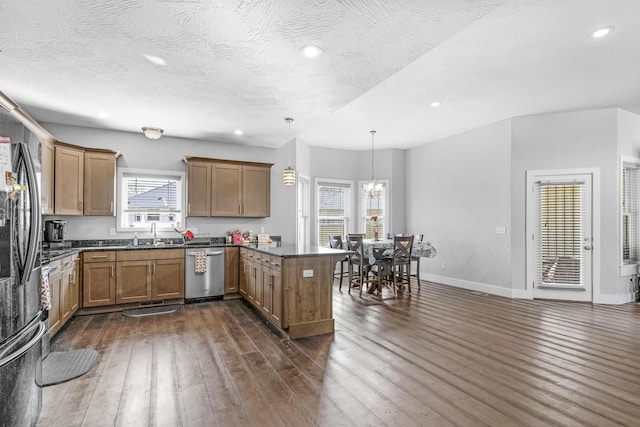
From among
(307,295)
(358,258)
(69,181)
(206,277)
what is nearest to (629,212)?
(358,258)

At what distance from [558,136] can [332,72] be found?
14.4ft

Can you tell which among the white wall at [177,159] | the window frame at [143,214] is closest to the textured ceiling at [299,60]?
the white wall at [177,159]

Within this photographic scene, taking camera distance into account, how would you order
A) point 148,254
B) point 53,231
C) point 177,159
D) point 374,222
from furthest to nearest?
point 374,222 < point 177,159 < point 148,254 < point 53,231

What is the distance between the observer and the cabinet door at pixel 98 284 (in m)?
4.51

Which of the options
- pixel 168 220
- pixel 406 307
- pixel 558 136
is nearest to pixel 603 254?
pixel 558 136

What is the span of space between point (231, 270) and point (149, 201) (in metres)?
1.78

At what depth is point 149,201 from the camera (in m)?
5.52

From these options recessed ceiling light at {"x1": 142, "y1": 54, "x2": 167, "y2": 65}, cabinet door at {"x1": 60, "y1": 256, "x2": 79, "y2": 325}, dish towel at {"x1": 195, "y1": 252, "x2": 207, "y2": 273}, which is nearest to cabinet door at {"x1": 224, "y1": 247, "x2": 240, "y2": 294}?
dish towel at {"x1": 195, "y1": 252, "x2": 207, "y2": 273}

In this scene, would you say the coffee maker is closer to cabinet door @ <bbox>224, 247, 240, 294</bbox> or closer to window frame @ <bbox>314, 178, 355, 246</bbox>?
cabinet door @ <bbox>224, 247, 240, 294</bbox>

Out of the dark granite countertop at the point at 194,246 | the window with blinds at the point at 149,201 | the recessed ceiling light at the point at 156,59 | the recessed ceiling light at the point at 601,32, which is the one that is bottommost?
the dark granite countertop at the point at 194,246

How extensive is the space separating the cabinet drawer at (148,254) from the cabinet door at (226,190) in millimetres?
909

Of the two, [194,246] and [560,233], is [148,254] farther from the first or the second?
[560,233]

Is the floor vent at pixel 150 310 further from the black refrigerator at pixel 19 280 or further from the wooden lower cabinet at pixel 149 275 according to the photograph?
the black refrigerator at pixel 19 280

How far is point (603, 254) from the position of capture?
5.25 m
